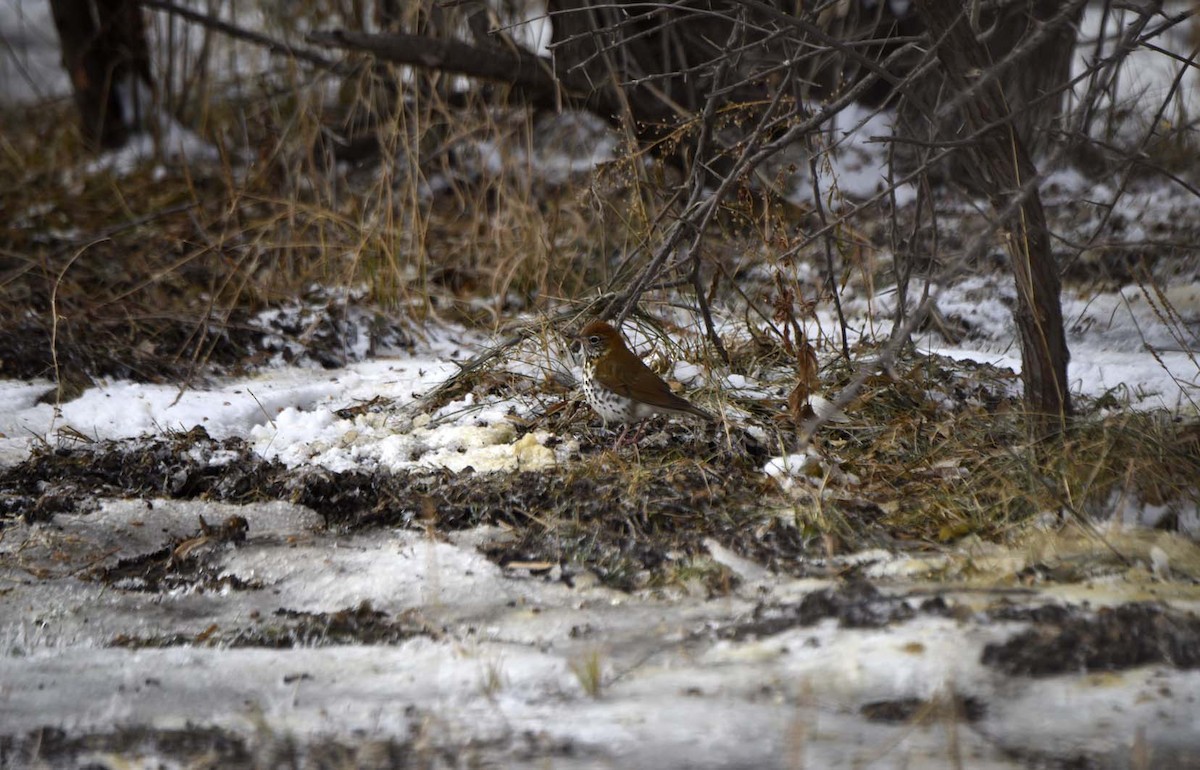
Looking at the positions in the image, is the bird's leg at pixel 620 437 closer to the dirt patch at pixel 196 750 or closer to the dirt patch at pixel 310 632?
the dirt patch at pixel 310 632

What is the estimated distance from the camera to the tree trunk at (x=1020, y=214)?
3256 millimetres

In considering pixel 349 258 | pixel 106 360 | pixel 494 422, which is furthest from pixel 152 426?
pixel 349 258

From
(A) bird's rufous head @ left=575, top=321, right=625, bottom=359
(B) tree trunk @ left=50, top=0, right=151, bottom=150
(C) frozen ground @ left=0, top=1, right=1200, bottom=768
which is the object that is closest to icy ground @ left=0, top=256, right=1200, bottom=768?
(C) frozen ground @ left=0, top=1, right=1200, bottom=768

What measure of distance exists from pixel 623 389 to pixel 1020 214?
4.54 feet

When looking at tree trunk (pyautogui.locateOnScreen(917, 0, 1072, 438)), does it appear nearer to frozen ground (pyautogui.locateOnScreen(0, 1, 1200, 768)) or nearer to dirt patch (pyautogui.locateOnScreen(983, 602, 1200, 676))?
frozen ground (pyautogui.locateOnScreen(0, 1, 1200, 768))

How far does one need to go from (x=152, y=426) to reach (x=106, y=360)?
844 millimetres

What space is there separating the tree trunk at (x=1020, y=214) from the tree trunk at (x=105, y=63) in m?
6.47

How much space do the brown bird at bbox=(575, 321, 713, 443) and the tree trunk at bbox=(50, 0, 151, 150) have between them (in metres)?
5.75

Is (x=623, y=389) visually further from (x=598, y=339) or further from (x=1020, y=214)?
(x=1020, y=214)

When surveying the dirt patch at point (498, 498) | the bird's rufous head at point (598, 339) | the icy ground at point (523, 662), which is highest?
the bird's rufous head at point (598, 339)

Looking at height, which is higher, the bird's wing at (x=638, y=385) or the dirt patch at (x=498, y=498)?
the bird's wing at (x=638, y=385)

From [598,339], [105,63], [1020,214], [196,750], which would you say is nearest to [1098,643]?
[1020,214]

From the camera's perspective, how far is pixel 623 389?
3705mm

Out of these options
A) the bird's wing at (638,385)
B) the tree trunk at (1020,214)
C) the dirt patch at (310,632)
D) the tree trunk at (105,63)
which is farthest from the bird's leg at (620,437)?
the tree trunk at (105,63)
